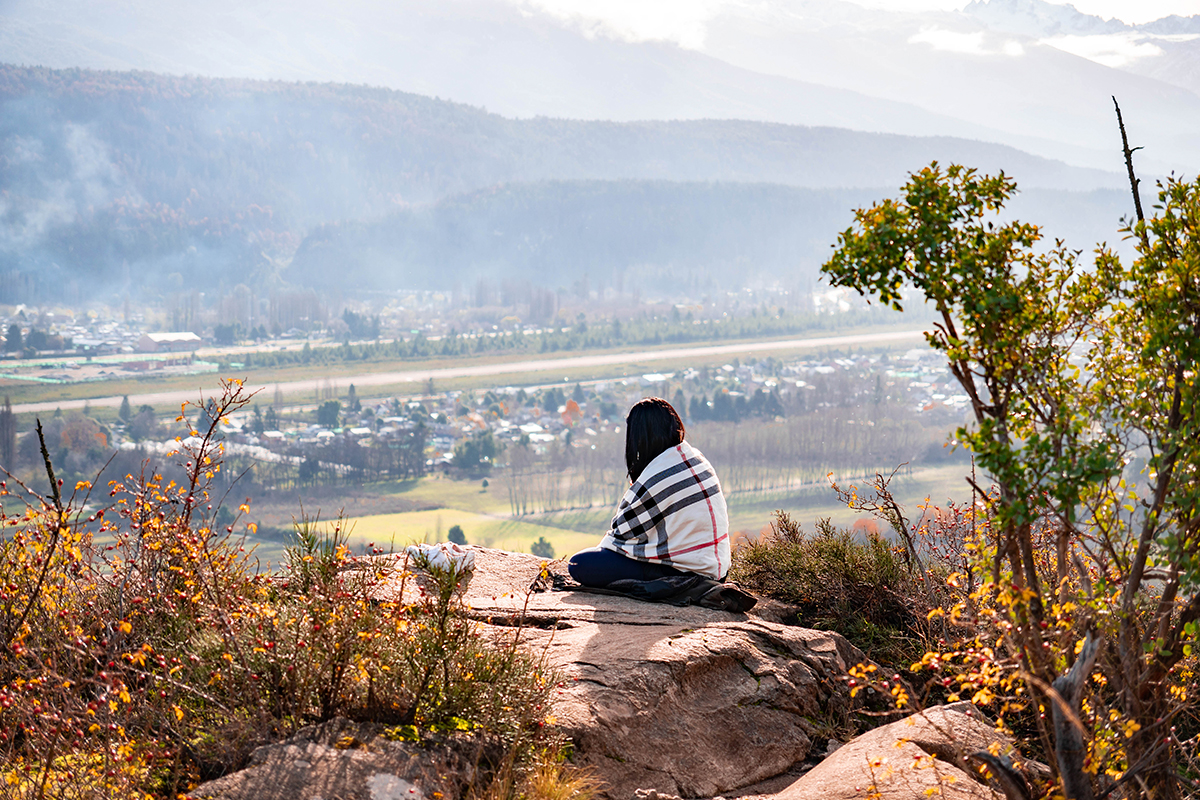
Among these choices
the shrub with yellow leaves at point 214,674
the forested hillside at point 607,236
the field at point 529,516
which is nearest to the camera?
the shrub with yellow leaves at point 214,674

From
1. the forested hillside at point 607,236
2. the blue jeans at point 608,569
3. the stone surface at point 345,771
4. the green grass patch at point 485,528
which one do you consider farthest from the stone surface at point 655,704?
the forested hillside at point 607,236

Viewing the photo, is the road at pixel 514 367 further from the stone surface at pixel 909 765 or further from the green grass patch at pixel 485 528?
the stone surface at pixel 909 765

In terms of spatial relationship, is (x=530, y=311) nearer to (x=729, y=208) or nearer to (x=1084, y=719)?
(x=729, y=208)

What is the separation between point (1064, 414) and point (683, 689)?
2749 millimetres

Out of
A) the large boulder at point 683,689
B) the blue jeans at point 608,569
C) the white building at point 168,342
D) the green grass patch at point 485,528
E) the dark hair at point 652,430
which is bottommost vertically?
the green grass patch at point 485,528

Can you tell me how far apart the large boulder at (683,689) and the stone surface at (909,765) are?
665 mm

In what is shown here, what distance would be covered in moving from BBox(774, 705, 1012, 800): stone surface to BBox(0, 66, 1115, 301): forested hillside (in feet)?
543

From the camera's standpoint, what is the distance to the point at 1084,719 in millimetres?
2980

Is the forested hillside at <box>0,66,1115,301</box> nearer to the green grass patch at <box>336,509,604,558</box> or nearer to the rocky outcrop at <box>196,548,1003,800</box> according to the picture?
the green grass patch at <box>336,509,604,558</box>

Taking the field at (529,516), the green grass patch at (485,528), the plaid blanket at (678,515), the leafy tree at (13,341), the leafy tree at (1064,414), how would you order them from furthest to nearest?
1. the leafy tree at (13,341)
2. the field at (529,516)
3. the green grass patch at (485,528)
4. the plaid blanket at (678,515)
5. the leafy tree at (1064,414)

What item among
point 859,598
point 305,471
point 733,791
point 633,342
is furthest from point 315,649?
point 633,342

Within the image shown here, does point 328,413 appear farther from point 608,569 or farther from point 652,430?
point 652,430

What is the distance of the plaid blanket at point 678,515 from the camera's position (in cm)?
600

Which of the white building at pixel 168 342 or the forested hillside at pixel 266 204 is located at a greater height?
the forested hillside at pixel 266 204
